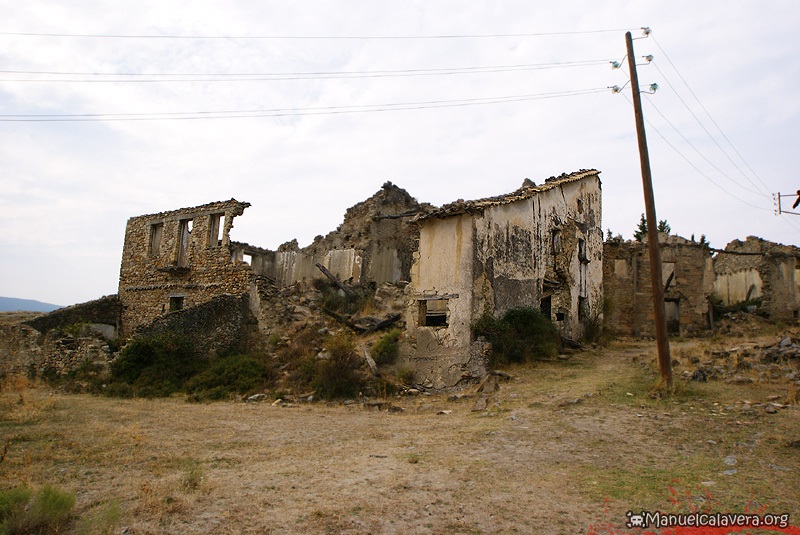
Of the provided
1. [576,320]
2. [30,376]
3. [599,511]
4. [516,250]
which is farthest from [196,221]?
[599,511]

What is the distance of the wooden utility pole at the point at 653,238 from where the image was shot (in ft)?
34.6

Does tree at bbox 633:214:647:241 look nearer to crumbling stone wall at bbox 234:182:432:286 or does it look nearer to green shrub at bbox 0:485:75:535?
crumbling stone wall at bbox 234:182:432:286

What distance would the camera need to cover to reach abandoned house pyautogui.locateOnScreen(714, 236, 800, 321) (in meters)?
22.5

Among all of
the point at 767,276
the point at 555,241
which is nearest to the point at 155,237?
the point at 555,241

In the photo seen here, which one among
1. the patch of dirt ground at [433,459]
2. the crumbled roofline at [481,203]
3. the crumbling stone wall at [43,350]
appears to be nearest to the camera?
the patch of dirt ground at [433,459]

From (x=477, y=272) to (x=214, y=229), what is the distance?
10.8 m

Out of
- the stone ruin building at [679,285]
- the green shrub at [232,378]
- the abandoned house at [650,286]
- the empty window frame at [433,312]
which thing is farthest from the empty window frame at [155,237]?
the abandoned house at [650,286]

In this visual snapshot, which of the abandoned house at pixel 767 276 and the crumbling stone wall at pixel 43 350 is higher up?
the abandoned house at pixel 767 276

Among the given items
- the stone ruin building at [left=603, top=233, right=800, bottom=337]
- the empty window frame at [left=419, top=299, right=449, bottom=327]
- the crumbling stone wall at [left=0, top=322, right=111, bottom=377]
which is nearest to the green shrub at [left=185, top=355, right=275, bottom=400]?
the crumbling stone wall at [left=0, top=322, right=111, bottom=377]

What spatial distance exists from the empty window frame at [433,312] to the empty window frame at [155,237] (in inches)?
488

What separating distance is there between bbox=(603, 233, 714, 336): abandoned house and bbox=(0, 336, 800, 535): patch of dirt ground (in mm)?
10436

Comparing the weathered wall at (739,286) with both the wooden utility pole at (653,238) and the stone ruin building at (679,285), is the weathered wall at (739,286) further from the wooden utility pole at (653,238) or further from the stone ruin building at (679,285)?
the wooden utility pole at (653,238)

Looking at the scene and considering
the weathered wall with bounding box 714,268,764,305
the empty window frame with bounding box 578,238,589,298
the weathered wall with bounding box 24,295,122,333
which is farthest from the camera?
the weathered wall with bounding box 714,268,764,305

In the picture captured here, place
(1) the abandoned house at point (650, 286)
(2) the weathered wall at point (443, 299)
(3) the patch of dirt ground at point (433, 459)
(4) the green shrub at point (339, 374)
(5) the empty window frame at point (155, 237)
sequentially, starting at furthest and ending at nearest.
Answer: (1) the abandoned house at point (650, 286) < (5) the empty window frame at point (155, 237) < (2) the weathered wall at point (443, 299) < (4) the green shrub at point (339, 374) < (3) the patch of dirt ground at point (433, 459)
